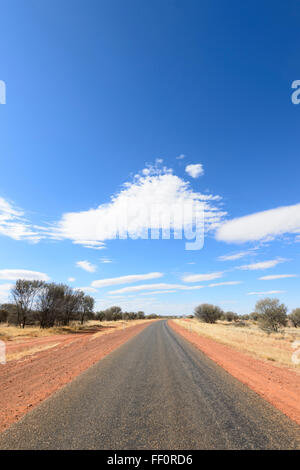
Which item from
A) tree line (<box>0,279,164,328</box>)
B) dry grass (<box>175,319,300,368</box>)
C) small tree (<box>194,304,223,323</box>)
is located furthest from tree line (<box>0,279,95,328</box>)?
small tree (<box>194,304,223,323</box>)

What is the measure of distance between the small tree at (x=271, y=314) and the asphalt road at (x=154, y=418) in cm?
3725

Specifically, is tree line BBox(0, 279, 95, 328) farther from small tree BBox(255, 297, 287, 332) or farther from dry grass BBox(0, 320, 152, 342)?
small tree BBox(255, 297, 287, 332)

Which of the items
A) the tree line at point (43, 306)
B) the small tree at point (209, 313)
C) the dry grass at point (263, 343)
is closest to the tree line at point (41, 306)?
the tree line at point (43, 306)

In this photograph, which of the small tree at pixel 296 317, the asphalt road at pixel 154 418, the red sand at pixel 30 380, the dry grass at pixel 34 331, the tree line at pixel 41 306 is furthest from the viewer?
the small tree at pixel 296 317

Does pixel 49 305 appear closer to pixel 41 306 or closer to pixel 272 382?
pixel 41 306

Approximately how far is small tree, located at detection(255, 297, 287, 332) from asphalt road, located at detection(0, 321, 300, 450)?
122 feet

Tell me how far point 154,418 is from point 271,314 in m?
41.8

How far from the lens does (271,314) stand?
39812 millimetres

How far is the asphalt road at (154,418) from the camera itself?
163 inches

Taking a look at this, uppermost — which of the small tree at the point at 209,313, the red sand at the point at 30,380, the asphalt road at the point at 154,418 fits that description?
the asphalt road at the point at 154,418

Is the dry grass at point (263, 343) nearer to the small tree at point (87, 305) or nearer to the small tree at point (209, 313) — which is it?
the small tree at point (87, 305)

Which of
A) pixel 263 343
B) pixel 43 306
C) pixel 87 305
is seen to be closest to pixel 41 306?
pixel 43 306

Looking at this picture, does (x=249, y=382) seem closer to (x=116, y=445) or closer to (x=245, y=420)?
(x=245, y=420)
